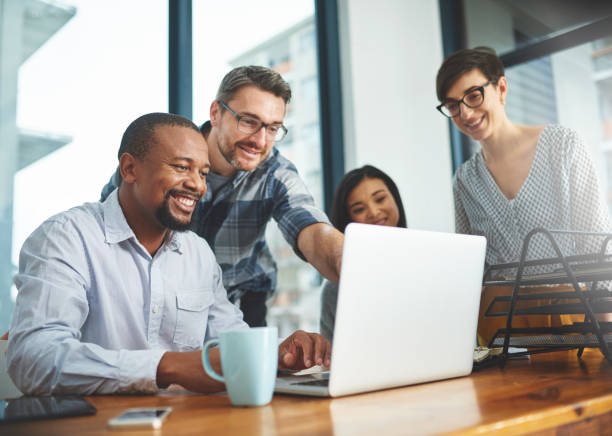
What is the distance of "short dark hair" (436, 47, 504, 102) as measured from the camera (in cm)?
199

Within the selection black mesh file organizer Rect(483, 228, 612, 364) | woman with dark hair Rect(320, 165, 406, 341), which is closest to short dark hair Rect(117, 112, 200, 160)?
black mesh file organizer Rect(483, 228, 612, 364)

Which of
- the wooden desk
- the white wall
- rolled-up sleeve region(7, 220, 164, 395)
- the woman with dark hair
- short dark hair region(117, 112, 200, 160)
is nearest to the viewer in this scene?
the wooden desk

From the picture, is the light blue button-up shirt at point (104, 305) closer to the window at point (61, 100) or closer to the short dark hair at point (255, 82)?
the short dark hair at point (255, 82)

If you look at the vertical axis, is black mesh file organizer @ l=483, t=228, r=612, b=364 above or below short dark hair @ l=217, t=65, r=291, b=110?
below

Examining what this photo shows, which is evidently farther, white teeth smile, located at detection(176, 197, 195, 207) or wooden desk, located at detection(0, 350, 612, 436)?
white teeth smile, located at detection(176, 197, 195, 207)

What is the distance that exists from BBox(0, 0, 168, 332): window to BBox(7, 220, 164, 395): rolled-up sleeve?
35.3 inches

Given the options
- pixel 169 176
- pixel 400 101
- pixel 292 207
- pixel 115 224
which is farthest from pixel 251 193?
pixel 400 101

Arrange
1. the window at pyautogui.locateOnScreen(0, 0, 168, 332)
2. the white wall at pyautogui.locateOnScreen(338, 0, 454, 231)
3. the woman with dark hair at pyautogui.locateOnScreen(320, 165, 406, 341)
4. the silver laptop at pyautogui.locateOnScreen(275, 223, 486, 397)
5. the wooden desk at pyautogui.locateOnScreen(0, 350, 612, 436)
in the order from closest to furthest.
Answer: the wooden desk at pyautogui.locateOnScreen(0, 350, 612, 436), the silver laptop at pyautogui.locateOnScreen(275, 223, 486, 397), the window at pyautogui.locateOnScreen(0, 0, 168, 332), the woman with dark hair at pyautogui.locateOnScreen(320, 165, 406, 341), the white wall at pyautogui.locateOnScreen(338, 0, 454, 231)

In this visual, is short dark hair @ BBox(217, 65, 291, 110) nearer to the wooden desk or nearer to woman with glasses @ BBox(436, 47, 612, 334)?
woman with glasses @ BBox(436, 47, 612, 334)

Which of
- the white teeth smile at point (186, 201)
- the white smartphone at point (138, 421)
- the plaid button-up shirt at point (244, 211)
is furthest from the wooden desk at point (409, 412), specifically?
the plaid button-up shirt at point (244, 211)

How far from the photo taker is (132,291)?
129 centimetres

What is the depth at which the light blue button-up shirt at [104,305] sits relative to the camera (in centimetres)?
93

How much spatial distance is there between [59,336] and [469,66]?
1609mm

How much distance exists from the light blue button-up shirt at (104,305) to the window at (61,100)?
777mm
